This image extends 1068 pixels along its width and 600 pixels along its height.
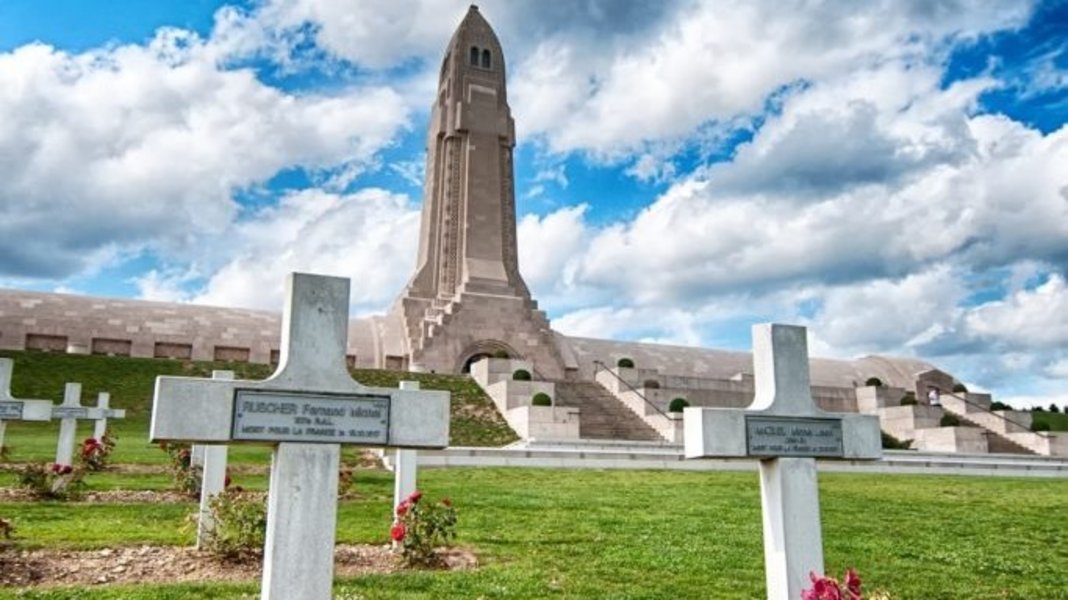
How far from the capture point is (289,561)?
13.8 feet

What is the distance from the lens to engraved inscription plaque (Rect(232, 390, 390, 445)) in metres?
4.31

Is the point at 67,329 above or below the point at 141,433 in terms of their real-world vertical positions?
above

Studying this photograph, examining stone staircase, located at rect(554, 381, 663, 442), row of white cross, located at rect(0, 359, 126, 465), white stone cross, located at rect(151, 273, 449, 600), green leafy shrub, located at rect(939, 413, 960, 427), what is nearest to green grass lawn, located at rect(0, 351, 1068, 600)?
row of white cross, located at rect(0, 359, 126, 465)

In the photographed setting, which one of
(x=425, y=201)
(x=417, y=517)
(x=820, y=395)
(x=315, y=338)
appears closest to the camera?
(x=315, y=338)

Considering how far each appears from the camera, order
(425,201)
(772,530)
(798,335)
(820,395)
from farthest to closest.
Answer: (425,201) < (820,395) < (798,335) < (772,530)

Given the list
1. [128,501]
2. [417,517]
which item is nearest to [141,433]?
[128,501]

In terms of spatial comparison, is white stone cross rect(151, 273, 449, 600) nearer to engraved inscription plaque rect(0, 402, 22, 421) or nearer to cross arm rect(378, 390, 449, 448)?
cross arm rect(378, 390, 449, 448)

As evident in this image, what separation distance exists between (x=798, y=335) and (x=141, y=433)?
18229 mm

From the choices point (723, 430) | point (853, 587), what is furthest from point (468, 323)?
point (853, 587)

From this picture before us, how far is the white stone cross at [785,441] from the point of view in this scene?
517cm

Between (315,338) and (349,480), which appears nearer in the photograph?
(315,338)

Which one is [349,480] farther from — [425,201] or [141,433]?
[425,201]

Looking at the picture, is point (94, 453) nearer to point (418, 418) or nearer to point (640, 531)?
point (640, 531)

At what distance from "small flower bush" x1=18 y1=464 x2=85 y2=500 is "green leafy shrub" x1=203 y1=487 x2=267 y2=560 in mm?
4193
